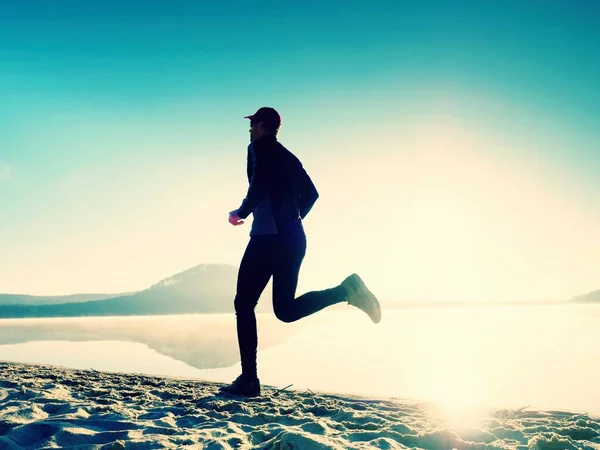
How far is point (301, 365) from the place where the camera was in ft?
25.9

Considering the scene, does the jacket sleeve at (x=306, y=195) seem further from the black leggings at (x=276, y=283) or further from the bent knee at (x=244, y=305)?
the bent knee at (x=244, y=305)

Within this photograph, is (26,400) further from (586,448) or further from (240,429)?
(586,448)

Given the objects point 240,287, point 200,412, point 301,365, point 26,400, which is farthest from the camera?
point 301,365

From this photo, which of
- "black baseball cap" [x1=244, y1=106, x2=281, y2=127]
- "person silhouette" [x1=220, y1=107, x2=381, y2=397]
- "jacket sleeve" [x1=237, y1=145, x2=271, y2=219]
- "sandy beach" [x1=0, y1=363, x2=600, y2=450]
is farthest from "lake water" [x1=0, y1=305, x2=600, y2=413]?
"black baseball cap" [x1=244, y1=106, x2=281, y2=127]

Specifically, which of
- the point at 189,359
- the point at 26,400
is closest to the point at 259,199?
the point at 26,400

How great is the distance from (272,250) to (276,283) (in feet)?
0.97

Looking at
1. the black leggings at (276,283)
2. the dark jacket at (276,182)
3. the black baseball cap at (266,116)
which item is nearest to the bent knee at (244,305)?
the black leggings at (276,283)

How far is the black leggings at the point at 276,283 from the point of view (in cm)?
406

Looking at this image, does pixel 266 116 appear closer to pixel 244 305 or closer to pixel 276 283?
pixel 276 283

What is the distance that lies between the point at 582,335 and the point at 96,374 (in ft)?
39.2

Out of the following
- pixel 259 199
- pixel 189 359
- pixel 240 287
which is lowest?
pixel 189 359

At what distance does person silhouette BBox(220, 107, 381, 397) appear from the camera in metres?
4.06

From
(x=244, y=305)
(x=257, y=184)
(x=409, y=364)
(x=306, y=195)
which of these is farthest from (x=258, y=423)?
(x=409, y=364)

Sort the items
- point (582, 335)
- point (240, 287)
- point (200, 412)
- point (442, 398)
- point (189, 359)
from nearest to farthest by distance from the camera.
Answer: point (200, 412) < point (240, 287) < point (442, 398) < point (189, 359) < point (582, 335)
